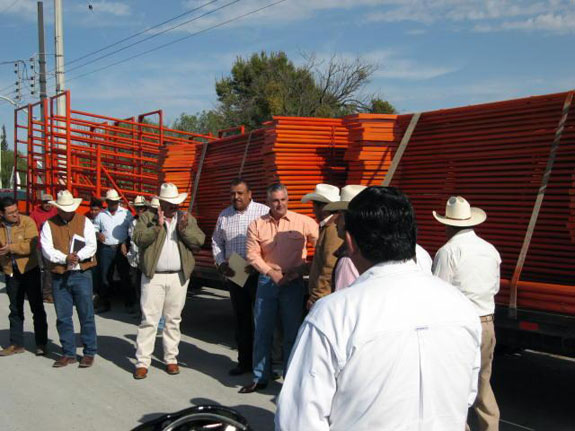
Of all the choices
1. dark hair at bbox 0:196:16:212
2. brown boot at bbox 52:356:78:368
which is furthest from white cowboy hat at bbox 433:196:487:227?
dark hair at bbox 0:196:16:212

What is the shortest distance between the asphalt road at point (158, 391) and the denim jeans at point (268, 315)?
29 cm

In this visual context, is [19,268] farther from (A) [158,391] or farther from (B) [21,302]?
(A) [158,391]

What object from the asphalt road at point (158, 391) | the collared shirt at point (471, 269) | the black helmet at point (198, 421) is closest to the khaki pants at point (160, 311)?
the asphalt road at point (158, 391)

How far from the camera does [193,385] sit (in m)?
6.09

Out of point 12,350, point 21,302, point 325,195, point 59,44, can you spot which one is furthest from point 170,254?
point 59,44

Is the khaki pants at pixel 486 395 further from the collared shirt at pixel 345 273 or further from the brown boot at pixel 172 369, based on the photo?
the brown boot at pixel 172 369

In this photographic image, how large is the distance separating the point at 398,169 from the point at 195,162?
13.5ft

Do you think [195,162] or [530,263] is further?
[195,162]

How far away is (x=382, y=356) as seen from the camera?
1.76 m

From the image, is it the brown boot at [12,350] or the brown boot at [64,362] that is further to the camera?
the brown boot at [12,350]

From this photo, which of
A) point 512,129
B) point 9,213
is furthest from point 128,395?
point 512,129

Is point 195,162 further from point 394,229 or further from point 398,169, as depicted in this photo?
point 394,229

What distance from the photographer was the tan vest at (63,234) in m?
6.75

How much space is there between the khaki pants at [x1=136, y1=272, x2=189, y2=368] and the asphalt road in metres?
0.26
